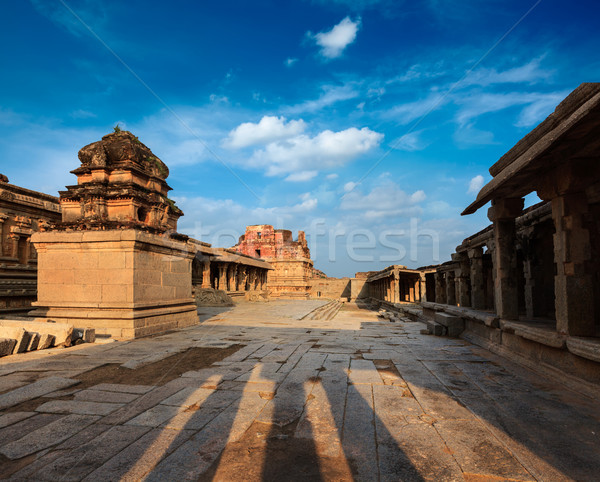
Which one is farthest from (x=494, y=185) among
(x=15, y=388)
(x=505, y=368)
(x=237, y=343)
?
(x=15, y=388)

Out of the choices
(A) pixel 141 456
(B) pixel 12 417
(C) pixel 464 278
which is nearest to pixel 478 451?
(A) pixel 141 456

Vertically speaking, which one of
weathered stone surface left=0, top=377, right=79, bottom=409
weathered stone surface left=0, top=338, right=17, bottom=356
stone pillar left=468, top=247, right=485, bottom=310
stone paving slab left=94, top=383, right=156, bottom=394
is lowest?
stone paving slab left=94, top=383, right=156, bottom=394

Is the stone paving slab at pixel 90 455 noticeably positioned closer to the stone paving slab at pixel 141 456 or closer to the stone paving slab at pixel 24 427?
the stone paving slab at pixel 141 456

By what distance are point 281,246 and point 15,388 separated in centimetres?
3610

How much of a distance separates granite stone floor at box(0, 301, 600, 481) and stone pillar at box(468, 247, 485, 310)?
3.33 metres

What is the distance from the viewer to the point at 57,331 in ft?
19.8

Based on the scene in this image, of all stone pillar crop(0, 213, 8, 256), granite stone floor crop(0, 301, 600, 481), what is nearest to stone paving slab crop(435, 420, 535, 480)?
granite stone floor crop(0, 301, 600, 481)

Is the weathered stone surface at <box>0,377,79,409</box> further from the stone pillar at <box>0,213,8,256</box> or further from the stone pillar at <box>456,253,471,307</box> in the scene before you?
the stone pillar at <box>0,213,8,256</box>

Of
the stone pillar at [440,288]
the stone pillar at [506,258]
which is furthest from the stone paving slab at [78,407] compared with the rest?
the stone pillar at [440,288]

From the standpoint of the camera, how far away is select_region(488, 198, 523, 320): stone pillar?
19.3 ft

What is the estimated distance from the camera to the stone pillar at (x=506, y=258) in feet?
19.3

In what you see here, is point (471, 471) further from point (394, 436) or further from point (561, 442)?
point (561, 442)

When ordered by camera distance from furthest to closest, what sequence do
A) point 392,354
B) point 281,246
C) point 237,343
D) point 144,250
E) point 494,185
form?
1. point 281,246
2. point 144,250
3. point 237,343
4. point 392,354
5. point 494,185

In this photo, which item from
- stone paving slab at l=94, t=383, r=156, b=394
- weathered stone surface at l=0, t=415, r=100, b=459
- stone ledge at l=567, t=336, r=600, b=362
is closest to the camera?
weathered stone surface at l=0, t=415, r=100, b=459
